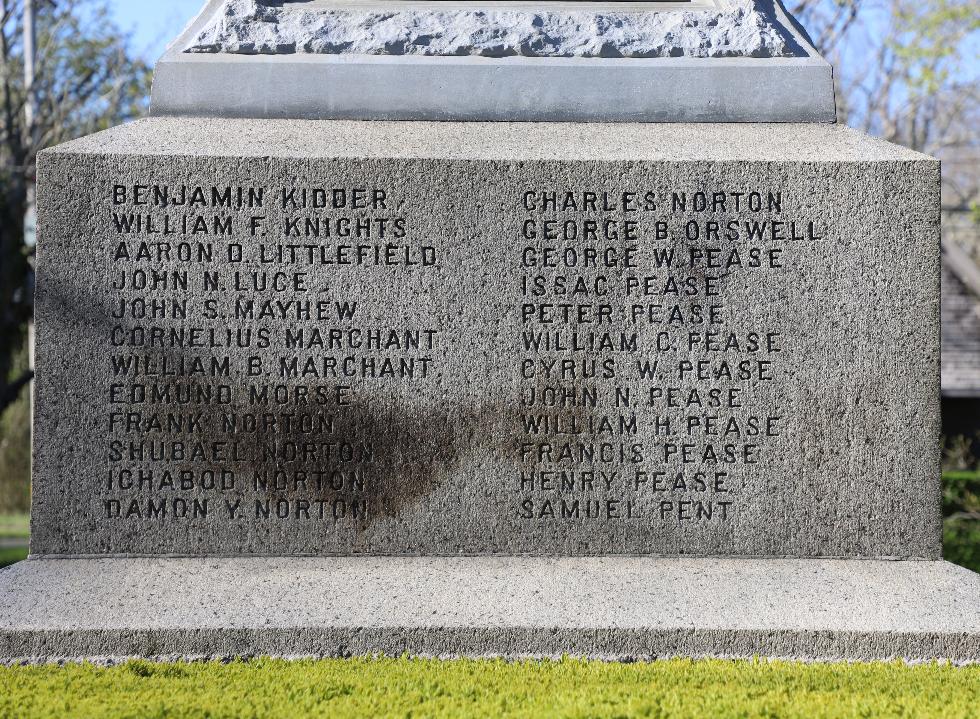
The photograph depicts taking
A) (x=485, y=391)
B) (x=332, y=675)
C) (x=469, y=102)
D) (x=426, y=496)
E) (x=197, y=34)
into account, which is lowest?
(x=332, y=675)

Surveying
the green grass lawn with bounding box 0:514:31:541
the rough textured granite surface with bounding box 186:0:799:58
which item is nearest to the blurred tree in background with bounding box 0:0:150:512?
the green grass lawn with bounding box 0:514:31:541

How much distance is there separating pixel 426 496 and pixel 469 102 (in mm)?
1959

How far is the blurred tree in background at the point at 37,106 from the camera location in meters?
14.8

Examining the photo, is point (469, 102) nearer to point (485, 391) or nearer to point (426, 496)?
point (485, 391)

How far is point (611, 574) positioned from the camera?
15.1 feet

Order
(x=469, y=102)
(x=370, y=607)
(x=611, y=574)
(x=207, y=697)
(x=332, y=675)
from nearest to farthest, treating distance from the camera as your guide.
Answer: (x=207, y=697)
(x=332, y=675)
(x=370, y=607)
(x=611, y=574)
(x=469, y=102)

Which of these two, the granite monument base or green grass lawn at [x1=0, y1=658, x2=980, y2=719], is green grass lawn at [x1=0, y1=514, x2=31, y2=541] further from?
green grass lawn at [x1=0, y1=658, x2=980, y2=719]

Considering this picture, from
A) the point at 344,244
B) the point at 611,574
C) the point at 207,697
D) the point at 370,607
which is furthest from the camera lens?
the point at 344,244

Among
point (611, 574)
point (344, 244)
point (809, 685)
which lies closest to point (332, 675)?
point (611, 574)

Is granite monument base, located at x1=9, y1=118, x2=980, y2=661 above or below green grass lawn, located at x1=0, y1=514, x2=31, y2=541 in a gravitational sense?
above

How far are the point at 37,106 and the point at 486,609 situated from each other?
1441 cm

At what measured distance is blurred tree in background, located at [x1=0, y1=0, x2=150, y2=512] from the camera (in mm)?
14773

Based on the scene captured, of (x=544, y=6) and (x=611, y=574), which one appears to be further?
(x=544, y=6)

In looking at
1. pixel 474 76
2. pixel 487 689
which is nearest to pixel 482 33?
pixel 474 76
